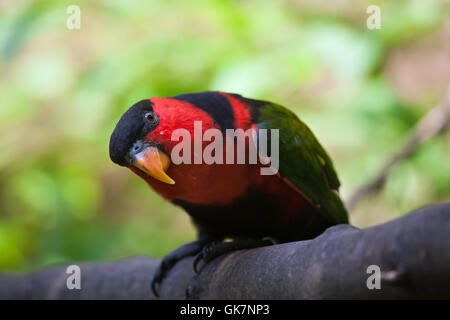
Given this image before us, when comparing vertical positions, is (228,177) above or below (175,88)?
below

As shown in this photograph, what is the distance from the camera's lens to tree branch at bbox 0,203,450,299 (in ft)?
3.35

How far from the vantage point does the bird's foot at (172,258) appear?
229cm

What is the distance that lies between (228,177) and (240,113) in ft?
0.96

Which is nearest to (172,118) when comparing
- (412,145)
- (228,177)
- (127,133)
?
(127,133)

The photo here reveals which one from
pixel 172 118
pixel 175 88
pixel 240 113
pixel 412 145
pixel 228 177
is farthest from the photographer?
pixel 175 88

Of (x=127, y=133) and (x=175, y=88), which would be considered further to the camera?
(x=175, y=88)

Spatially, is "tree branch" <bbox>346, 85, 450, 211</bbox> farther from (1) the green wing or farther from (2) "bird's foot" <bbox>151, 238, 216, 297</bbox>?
(2) "bird's foot" <bbox>151, 238, 216, 297</bbox>

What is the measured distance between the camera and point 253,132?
213 cm

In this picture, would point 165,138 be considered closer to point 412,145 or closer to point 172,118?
point 172,118

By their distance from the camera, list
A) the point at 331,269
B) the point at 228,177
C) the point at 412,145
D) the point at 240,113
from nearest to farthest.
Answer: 1. the point at 331,269
2. the point at 228,177
3. the point at 240,113
4. the point at 412,145

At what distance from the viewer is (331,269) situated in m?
1.28

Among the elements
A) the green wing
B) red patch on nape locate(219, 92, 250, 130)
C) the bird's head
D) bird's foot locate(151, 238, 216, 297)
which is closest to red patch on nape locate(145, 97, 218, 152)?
the bird's head

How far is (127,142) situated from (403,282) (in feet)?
3.52

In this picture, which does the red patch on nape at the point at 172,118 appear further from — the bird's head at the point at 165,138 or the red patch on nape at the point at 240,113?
the red patch on nape at the point at 240,113
